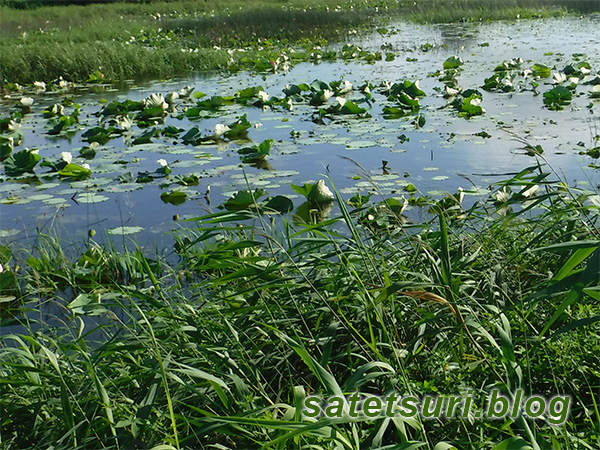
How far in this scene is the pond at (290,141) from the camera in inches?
149

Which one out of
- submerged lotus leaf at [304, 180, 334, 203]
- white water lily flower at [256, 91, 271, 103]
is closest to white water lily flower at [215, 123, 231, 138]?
white water lily flower at [256, 91, 271, 103]

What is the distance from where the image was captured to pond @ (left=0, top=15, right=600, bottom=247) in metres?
3.78

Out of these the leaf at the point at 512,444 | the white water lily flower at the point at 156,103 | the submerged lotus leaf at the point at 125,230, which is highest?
the leaf at the point at 512,444

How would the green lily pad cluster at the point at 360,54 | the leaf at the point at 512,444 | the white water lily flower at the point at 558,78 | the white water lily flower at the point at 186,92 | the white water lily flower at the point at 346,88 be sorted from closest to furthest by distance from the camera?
the leaf at the point at 512,444 → the white water lily flower at the point at 558,78 → the white water lily flower at the point at 346,88 → the white water lily flower at the point at 186,92 → the green lily pad cluster at the point at 360,54

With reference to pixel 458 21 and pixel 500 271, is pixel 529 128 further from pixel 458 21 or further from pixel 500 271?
pixel 458 21

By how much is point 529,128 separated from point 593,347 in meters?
3.66

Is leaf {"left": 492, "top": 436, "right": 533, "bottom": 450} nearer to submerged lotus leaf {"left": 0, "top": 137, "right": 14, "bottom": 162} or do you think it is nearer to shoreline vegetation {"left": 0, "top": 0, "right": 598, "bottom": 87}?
submerged lotus leaf {"left": 0, "top": 137, "right": 14, "bottom": 162}

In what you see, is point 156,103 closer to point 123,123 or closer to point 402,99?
point 123,123

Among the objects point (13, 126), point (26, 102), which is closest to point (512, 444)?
point (13, 126)

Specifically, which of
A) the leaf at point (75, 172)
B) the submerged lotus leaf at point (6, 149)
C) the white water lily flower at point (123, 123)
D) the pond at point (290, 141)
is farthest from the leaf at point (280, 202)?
the submerged lotus leaf at point (6, 149)

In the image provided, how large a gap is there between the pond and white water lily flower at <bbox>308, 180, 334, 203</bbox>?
168 mm

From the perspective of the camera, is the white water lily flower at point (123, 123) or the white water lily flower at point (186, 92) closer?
the white water lily flower at point (123, 123)

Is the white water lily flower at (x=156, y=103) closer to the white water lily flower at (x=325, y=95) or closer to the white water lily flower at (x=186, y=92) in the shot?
the white water lily flower at (x=186, y=92)

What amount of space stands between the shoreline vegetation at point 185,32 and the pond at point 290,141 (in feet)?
3.14
